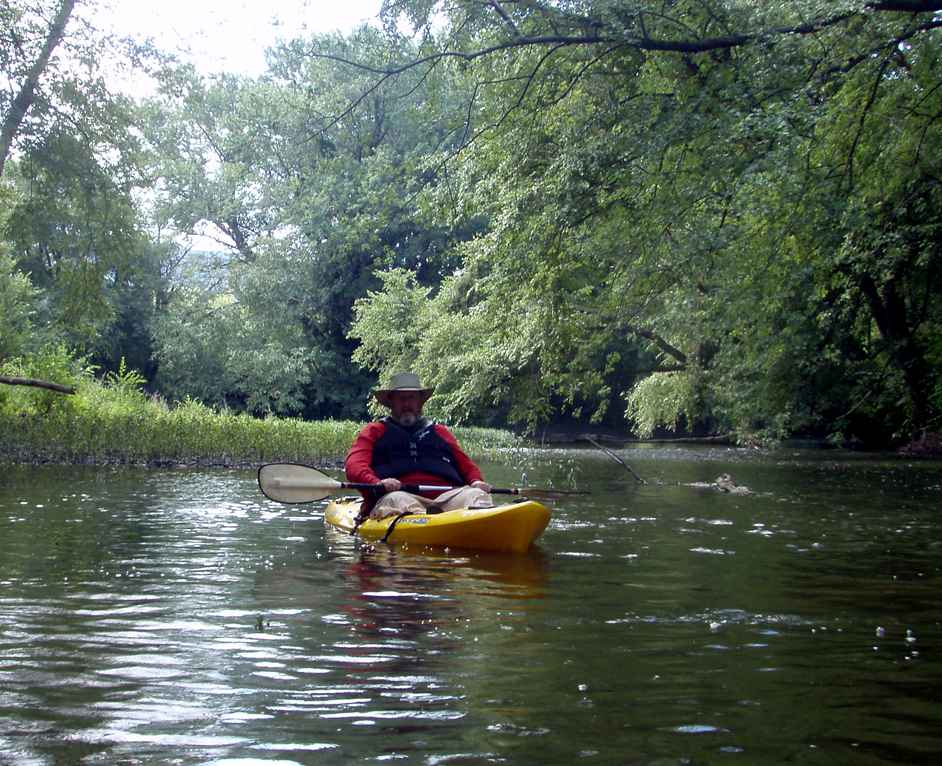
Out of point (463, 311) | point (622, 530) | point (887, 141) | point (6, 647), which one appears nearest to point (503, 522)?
point (622, 530)

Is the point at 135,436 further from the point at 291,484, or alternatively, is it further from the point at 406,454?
the point at 406,454

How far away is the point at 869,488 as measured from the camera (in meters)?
15.8

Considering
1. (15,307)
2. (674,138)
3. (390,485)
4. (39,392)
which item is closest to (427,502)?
(390,485)

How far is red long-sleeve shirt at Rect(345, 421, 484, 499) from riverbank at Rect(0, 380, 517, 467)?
38.1 feet

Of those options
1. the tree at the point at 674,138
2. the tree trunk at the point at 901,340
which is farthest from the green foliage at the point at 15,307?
the tree trunk at the point at 901,340

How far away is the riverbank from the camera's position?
20312 mm

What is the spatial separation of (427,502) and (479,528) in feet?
3.25

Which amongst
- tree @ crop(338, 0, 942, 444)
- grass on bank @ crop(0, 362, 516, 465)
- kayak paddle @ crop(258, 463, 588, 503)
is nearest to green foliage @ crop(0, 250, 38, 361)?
grass on bank @ crop(0, 362, 516, 465)

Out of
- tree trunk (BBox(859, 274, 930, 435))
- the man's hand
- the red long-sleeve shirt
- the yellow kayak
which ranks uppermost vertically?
tree trunk (BBox(859, 274, 930, 435))

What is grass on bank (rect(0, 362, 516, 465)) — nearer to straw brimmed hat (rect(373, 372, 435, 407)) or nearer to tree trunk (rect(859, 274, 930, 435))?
straw brimmed hat (rect(373, 372, 435, 407))

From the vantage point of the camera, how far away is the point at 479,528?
28.4 feet

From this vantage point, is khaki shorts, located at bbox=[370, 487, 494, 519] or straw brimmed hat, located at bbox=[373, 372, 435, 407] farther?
straw brimmed hat, located at bbox=[373, 372, 435, 407]

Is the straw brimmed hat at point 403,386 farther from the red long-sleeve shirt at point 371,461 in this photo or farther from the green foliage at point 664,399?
the green foliage at point 664,399

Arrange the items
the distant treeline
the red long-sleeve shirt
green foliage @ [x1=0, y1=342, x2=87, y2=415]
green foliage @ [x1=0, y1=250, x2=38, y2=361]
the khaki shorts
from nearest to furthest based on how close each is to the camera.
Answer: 1. the khaki shorts
2. the red long-sleeve shirt
3. the distant treeline
4. green foliage @ [x1=0, y1=342, x2=87, y2=415]
5. green foliage @ [x1=0, y1=250, x2=38, y2=361]
